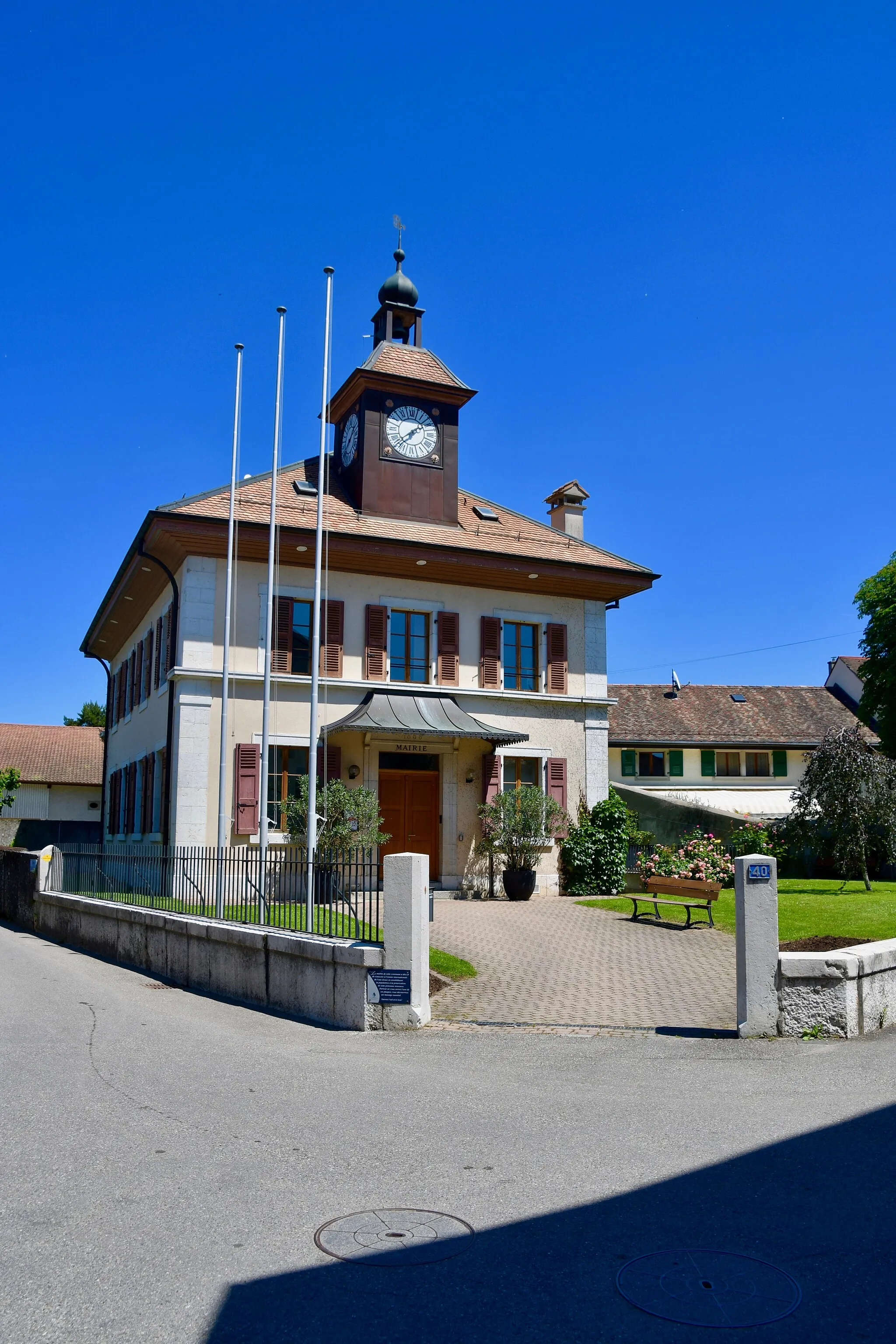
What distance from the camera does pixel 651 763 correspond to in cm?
4100

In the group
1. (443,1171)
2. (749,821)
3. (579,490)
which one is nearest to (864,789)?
(749,821)

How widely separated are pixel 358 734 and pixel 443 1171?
654 inches

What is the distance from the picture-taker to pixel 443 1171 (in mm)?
5547

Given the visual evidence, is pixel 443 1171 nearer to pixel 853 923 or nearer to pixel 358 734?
pixel 853 923

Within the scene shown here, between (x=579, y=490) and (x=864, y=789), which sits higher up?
(x=579, y=490)

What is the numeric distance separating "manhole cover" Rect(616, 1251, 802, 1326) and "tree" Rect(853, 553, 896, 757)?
36047mm

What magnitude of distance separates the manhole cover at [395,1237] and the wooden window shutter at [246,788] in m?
16.0

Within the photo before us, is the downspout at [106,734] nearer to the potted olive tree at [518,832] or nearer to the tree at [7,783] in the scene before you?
the tree at [7,783]

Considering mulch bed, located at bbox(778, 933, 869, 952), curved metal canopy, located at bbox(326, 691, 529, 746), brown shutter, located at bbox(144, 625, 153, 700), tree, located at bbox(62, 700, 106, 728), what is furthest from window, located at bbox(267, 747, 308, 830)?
tree, located at bbox(62, 700, 106, 728)

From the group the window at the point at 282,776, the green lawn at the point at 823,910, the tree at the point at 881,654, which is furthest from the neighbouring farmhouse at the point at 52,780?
the tree at the point at 881,654

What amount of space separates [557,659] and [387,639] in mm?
4074

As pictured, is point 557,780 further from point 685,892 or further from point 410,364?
point 410,364

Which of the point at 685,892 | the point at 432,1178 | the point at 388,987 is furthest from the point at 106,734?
the point at 432,1178

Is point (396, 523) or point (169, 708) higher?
point (396, 523)
